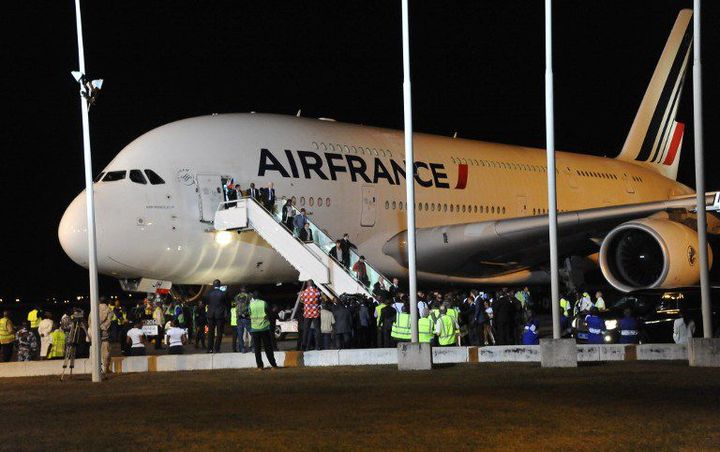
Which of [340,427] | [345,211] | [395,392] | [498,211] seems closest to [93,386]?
[395,392]

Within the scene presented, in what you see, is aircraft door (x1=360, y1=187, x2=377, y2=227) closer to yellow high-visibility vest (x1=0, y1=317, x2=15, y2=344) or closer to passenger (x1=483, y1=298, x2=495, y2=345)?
passenger (x1=483, y1=298, x2=495, y2=345)

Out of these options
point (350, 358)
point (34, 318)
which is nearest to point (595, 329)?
point (350, 358)

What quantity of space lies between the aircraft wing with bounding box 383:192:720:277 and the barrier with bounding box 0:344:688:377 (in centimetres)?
744

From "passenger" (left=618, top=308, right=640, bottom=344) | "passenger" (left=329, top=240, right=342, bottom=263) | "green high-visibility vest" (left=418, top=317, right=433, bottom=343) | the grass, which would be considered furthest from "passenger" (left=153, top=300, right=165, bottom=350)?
"passenger" (left=618, top=308, right=640, bottom=344)

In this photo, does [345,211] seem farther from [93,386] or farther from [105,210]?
[93,386]

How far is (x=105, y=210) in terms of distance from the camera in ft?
70.7

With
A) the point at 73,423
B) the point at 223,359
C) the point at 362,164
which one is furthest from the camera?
the point at 362,164

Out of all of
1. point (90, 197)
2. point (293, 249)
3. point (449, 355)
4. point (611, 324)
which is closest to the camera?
point (90, 197)

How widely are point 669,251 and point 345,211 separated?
6.76 meters

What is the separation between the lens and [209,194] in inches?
885

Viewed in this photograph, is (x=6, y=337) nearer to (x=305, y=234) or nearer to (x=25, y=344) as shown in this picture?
(x=25, y=344)

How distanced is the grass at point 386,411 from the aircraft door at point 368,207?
9689mm

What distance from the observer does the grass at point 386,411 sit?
837 cm

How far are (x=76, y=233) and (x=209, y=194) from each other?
8.75 feet
